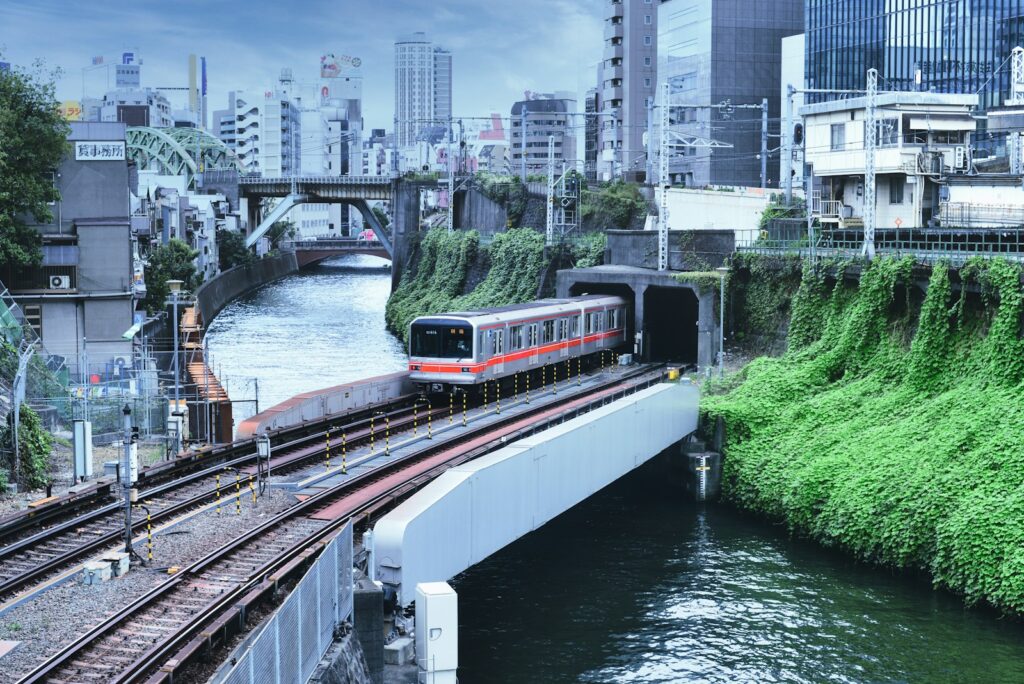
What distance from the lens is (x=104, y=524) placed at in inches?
741

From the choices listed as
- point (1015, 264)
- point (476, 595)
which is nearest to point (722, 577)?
point (476, 595)

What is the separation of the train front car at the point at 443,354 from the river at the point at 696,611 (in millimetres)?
4367

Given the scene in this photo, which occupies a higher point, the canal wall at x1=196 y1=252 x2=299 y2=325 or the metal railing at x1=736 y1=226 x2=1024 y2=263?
the metal railing at x1=736 y1=226 x2=1024 y2=263

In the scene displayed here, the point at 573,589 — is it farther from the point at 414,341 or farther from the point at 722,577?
the point at 414,341

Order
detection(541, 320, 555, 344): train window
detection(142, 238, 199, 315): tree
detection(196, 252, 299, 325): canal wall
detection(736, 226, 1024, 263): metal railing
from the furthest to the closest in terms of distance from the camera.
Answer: detection(196, 252, 299, 325): canal wall < detection(142, 238, 199, 315): tree < detection(541, 320, 555, 344): train window < detection(736, 226, 1024, 263): metal railing

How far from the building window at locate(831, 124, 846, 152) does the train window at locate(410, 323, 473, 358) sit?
15.2m

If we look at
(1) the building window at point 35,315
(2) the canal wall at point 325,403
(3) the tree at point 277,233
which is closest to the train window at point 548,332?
(2) the canal wall at point 325,403

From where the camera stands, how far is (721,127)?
77188 mm

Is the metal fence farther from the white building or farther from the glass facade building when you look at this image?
the glass facade building

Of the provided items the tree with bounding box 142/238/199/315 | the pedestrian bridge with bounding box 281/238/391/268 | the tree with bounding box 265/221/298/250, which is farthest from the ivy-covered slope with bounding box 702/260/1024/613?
the tree with bounding box 265/221/298/250

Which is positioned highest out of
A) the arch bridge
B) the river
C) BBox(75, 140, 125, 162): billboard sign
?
the arch bridge

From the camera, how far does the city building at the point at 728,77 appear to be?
77500 millimetres

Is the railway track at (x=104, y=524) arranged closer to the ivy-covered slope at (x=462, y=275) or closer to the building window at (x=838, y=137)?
the building window at (x=838, y=137)

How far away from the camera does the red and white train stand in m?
29.8
